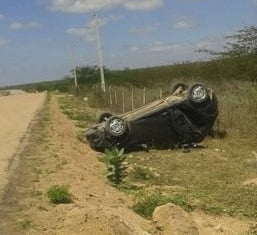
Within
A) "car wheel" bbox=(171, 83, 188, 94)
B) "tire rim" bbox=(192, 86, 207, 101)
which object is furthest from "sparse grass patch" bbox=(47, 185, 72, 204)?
"car wheel" bbox=(171, 83, 188, 94)

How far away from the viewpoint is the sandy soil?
23.6 feet

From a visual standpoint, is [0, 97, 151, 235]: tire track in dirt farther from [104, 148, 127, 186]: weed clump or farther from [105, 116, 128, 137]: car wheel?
[105, 116, 128, 137]: car wheel

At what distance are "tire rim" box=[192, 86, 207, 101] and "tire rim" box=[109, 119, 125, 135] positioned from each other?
188 centimetres

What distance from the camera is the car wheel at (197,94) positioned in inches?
588

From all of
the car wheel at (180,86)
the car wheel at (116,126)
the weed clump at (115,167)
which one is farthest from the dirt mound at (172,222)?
the car wheel at (180,86)

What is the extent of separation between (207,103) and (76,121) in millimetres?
9648

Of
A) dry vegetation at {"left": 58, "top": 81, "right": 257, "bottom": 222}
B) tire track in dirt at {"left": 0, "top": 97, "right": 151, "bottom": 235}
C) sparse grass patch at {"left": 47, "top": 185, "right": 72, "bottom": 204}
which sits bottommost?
dry vegetation at {"left": 58, "top": 81, "right": 257, "bottom": 222}

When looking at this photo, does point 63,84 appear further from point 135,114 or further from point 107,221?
point 107,221

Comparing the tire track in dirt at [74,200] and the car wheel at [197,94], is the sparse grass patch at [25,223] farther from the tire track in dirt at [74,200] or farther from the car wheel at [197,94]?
the car wheel at [197,94]

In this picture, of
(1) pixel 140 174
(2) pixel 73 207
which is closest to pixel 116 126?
(1) pixel 140 174

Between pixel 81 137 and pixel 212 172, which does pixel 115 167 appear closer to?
pixel 212 172

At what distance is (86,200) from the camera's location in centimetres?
889

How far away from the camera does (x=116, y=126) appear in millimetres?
14469

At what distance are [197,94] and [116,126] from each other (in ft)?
6.89
